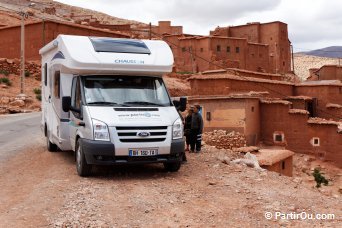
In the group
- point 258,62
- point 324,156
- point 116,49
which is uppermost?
point 258,62

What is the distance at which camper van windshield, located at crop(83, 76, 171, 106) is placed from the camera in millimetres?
9438

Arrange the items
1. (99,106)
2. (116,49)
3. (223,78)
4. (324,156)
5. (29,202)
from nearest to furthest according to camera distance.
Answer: (29,202), (99,106), (116,49), (324,156), (223,78)

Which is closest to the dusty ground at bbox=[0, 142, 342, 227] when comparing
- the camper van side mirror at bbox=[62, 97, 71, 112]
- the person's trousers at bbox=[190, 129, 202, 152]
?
the camper van side mirror at bbox=[62, 97, 71, 112]

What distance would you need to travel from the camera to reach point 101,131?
8695 millimetres

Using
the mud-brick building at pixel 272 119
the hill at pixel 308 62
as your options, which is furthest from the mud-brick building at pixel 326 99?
the hill at pixel 308 62

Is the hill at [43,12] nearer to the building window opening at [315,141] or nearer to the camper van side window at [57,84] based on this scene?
the building window opening at [315,141]

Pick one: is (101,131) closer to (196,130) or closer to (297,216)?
(297,216)

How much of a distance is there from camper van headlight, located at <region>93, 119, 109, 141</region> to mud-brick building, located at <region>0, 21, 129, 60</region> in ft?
99.8

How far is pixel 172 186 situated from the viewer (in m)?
8.65

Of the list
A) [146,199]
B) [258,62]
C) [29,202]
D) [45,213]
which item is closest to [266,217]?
[146,199]

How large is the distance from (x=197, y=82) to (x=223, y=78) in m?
1.84

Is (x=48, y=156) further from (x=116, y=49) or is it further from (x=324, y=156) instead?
(x=324, y=156)

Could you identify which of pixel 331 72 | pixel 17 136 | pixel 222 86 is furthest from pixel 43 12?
pixel 17 136

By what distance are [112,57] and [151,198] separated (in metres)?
3.36
